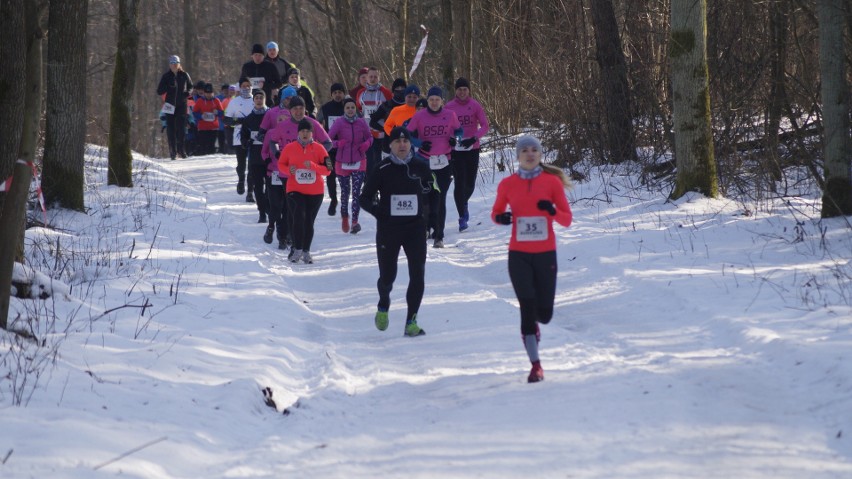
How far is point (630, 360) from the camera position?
7.16 m

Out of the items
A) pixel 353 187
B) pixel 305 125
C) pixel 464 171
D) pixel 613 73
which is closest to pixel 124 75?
pixel 353 187

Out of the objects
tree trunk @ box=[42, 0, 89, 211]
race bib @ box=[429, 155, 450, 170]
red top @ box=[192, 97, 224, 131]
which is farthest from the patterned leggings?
red top @ box=[192, 97, 224, 131]

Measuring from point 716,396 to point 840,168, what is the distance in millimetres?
5980

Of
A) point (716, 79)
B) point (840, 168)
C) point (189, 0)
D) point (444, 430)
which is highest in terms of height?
point (189, 0)

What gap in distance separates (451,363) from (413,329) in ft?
3.53

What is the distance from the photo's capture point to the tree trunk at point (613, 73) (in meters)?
16.8

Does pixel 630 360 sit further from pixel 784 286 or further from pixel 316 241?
pixel 316 241

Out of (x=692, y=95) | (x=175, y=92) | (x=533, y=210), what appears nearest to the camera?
(x=533, y=210)

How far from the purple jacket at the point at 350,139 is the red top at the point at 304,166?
181cm

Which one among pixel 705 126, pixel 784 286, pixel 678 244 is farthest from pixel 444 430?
pixel 705 126

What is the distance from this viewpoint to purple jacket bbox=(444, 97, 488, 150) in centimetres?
1406

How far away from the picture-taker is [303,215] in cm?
1274

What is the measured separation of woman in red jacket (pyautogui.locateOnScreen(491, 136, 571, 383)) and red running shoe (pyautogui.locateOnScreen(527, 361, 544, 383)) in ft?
0.65

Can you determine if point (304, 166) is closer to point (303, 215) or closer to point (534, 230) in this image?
point (303, 215)
